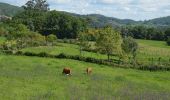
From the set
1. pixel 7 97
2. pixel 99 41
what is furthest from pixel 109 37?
pixel 7 97

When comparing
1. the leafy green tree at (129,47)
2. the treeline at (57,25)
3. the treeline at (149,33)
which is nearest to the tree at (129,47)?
the leafy green tree at (129,47)

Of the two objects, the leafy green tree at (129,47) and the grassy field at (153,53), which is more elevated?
the leafy green tree at (129,47)

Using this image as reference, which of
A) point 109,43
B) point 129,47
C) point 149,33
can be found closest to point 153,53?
point 129,47

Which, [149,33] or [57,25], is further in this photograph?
[149,33]

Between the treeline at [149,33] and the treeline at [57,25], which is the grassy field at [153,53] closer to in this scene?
the treeline at [57,25]

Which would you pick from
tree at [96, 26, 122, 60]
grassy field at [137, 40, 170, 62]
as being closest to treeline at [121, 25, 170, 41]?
grassy field at [137, 40, 170, 62]

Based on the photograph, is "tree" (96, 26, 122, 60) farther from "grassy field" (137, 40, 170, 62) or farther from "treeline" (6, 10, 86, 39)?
"treeline" (6, 10, 86, 39)

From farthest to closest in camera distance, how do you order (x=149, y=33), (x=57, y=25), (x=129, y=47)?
(x=149, y=33)
(x=57, y=25)
(x=129, y=47)

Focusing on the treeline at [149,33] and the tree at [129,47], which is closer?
the tree at [129,47]

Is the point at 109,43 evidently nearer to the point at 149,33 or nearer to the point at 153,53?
the point at 153,53

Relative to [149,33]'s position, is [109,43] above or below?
above

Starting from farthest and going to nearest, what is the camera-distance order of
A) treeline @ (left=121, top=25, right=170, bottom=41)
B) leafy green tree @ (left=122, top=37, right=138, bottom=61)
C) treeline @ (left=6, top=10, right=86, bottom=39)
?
treeline @ (left=121, top=25, right=170, bottom=41) < treeline @ (left=6, top=10, right=86, bottom=39) < leafy green tree @ (left=122, top=37, right=138, bottom=61)

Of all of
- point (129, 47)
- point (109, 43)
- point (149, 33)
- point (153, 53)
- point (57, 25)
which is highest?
point (57, 25)

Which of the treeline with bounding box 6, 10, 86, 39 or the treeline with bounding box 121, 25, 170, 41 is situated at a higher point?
the treeline with bounding box 6, 10, 86, 39
